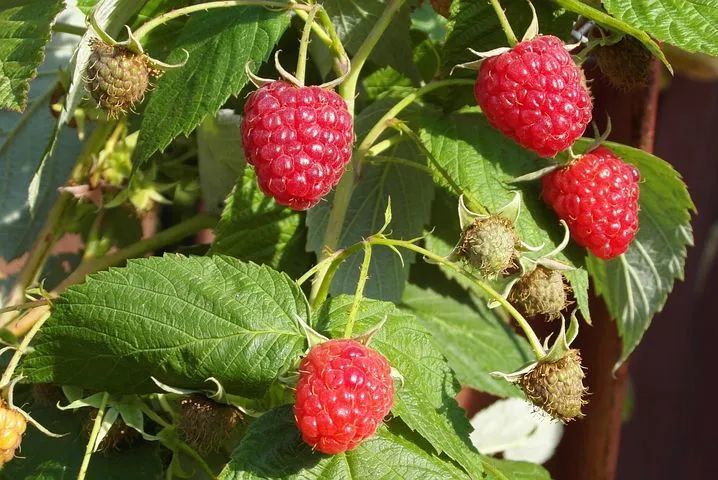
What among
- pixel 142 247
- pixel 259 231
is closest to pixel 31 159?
pixel 142 247

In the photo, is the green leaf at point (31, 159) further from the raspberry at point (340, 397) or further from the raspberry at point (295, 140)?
the raspberry at point (340, 397)

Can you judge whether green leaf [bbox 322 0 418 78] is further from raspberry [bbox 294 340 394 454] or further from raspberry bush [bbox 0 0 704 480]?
raspberry [bbox 294 340 394 454]

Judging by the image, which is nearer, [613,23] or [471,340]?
[613,23]

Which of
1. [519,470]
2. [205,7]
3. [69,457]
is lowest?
[519,470]

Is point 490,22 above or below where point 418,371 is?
above

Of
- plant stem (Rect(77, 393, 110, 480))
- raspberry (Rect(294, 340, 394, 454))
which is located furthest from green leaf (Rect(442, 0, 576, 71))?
plant stem (Rect(77, 393, 110, 480))

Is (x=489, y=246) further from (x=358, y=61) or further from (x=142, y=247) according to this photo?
(x=142, y=247)

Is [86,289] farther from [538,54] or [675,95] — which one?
[675,95]

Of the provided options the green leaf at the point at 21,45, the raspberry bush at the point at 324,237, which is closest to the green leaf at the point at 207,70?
the raspberry bush at the point at 324,237
